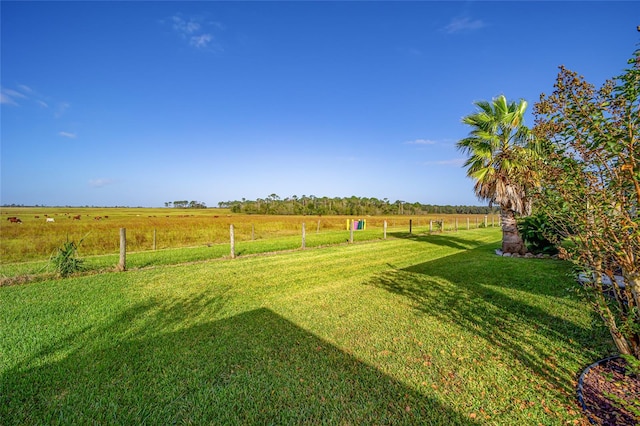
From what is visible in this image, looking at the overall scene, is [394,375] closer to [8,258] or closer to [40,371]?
[40,371]

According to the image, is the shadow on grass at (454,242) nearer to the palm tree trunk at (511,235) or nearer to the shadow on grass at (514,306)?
the palm tree trunk at (511,235)

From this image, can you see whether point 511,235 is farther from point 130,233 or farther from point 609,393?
point 130,233

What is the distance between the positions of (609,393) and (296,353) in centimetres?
300

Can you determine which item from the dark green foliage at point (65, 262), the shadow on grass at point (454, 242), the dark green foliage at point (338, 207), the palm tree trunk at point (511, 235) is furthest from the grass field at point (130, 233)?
the dark green foliage at point (338, 207)

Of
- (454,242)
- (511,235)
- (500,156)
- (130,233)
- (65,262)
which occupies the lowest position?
(130,233)

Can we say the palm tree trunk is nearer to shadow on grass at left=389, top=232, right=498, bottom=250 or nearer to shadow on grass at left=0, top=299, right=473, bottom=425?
shadow on grass at left=389, top=232, right=498, bottom=250

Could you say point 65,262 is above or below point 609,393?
above

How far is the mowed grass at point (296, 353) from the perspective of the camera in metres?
2.52

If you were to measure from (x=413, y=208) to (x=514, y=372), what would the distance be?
10231 cm

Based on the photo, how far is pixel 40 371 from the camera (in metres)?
3.17

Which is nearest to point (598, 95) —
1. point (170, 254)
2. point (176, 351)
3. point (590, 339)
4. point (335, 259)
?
point (590, 339)

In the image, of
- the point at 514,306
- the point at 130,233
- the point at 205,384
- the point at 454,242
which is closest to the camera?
the point at 205,384

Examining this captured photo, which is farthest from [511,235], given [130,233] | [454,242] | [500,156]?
[130,233]

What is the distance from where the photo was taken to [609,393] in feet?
8.38
